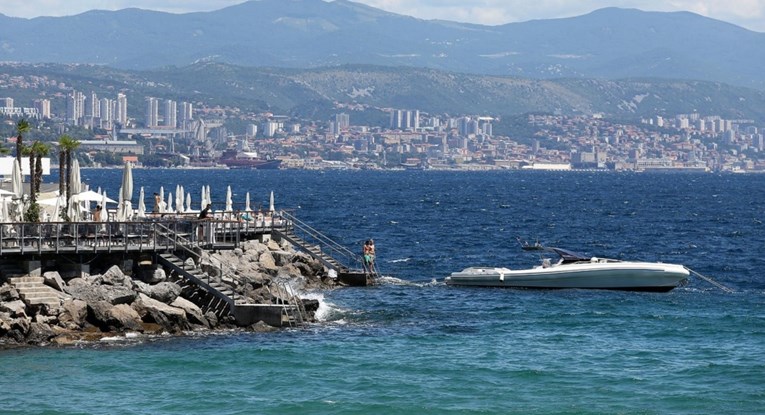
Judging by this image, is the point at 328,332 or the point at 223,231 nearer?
the point at 328,332

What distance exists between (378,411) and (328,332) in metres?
9.81

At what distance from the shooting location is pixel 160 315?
4044cm

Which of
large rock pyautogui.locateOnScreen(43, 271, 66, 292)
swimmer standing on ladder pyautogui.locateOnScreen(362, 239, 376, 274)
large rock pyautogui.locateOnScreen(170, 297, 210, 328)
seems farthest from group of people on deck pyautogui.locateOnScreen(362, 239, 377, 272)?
large rock pyautogui.locateOnScreen(43, 271, 66, 292)

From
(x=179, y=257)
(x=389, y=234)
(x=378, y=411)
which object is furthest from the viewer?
(x=389, y=234)

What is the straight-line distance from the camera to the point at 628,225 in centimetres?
10481

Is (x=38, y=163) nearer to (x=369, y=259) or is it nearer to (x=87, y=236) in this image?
(x=369, y=259)

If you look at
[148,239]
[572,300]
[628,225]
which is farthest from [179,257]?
[628,225]

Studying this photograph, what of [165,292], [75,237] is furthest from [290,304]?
[75,237]

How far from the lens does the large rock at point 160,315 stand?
40.4 m

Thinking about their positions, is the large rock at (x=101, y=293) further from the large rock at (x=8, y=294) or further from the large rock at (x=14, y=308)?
the large rock at (x=14, y=308)

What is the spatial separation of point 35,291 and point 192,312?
14.8ft

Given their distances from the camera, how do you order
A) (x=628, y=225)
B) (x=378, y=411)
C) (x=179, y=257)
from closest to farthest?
1. (x=378, y=411)
2. (x=179, y=257)
3. (x=628, y=225)

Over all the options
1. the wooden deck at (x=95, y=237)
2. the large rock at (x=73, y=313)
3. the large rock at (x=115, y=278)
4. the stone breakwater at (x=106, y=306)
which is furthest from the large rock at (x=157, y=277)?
the large rock at (x=73, y=313)

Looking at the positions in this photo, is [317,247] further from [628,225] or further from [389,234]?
[628,225]
